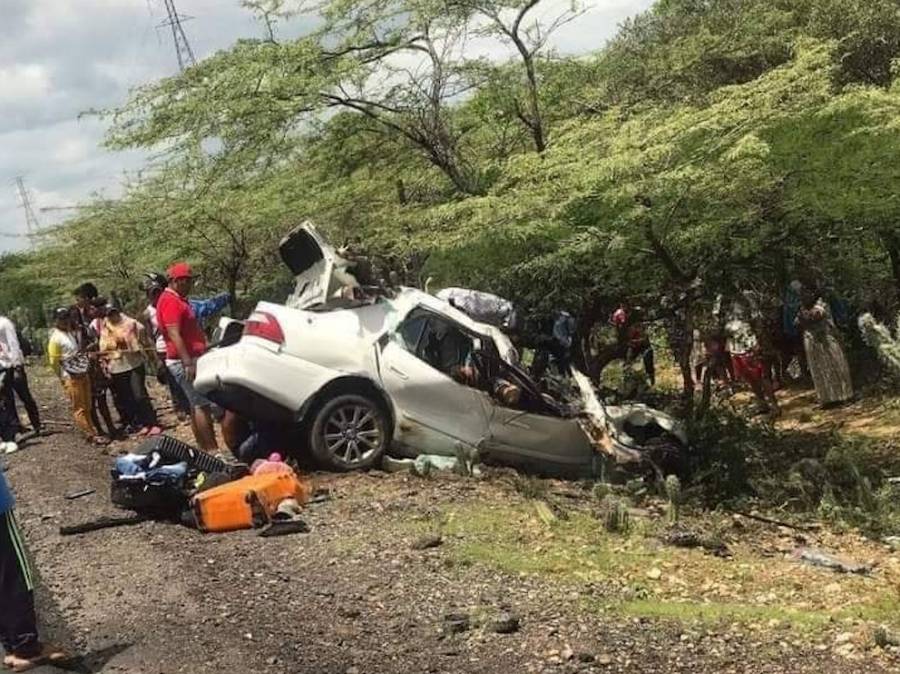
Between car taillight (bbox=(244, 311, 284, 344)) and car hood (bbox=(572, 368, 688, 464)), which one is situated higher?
car taillight (bbox=(244, 311, 284, 344))

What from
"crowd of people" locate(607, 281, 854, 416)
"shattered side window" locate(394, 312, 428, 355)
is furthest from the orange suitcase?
"crowd of people" locate(607, 281, 854, 416)

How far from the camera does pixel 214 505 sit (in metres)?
6.98

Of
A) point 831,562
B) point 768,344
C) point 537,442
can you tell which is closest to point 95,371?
point 537,442

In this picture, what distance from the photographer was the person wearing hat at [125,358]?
39.2 feet

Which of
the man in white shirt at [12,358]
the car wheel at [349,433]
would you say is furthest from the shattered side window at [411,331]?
the man in white shirt at [12,358]

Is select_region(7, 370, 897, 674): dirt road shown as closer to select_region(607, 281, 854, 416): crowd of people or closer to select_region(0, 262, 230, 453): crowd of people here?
select_region(0, 262, 230, 453): crowd of people

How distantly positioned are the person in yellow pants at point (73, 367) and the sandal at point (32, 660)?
7438 mm

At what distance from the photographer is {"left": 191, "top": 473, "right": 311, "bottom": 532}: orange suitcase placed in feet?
22.9

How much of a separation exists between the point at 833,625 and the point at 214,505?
3928mm

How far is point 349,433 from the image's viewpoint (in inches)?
348

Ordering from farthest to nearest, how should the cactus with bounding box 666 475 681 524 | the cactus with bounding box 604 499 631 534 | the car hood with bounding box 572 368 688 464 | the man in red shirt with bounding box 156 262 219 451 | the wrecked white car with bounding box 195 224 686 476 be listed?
the man in red shirt with bounding box 156 262 219 451, the car hood with bounding box 572 368 688 464, the wrecked white car with bounding box 195 224 686 476, the cactus with bounding box 666 475 681 524, the cactus with bounding box 604 499 631 534

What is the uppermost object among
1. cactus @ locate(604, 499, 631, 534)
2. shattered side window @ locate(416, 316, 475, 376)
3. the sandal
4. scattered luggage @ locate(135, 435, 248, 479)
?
shattered side window @ locate(416, 316, 475, 376)

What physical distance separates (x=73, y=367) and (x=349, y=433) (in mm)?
4601

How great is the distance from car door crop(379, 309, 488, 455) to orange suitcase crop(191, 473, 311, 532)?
77.9 inches
